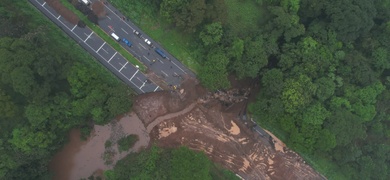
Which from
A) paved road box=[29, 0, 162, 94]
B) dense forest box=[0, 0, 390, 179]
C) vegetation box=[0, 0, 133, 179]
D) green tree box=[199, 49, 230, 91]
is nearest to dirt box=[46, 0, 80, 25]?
paved road box=[29, 0, 162, 94]

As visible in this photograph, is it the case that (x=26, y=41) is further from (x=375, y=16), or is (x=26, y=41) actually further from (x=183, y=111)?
(x=375, y=16)

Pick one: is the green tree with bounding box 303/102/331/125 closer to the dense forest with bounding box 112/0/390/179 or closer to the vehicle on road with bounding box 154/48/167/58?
the dense forest with bounding box 112/0/390/179

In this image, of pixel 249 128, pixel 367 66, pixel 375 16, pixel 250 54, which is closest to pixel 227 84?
pixel 250 54

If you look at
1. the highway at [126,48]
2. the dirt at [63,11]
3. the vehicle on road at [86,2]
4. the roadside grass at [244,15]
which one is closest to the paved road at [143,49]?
the highway at [126,48]

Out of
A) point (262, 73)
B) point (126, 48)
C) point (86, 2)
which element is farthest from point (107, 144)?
point (262, 73)

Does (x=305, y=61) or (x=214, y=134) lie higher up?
(x=305, y=61)

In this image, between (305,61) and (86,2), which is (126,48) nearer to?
(86,2)

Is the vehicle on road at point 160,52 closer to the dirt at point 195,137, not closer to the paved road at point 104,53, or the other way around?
the paved road at point 104,53

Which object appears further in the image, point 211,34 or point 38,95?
point 211,34
